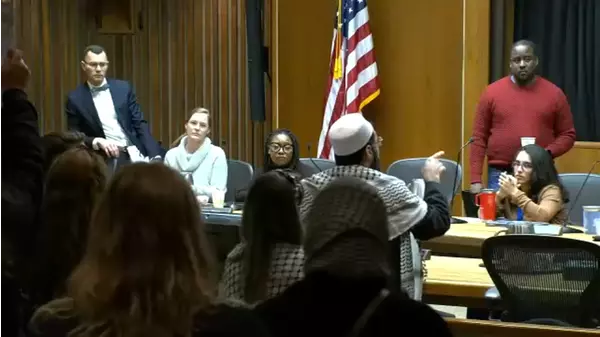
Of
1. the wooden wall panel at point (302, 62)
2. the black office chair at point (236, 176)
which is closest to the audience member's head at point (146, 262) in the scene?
the black office chair at point (236, 176)

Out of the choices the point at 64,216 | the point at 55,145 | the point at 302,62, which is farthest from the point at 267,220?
the point at 302,62

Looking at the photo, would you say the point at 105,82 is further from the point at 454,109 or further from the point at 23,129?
the point at 23,129

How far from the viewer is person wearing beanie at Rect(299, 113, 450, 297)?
307 cm

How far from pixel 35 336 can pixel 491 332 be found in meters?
1.60

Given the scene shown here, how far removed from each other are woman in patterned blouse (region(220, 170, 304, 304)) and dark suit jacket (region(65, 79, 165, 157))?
3.95 meters

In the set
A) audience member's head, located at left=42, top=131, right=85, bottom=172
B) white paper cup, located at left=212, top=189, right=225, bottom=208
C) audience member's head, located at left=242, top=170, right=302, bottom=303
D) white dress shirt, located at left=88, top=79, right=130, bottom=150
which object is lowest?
white paper cup, located at left=212, top=189, right=225, bottom=208

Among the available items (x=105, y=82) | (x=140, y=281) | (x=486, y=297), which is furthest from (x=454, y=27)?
(x=140, y=281)

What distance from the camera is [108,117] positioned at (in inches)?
→ 252

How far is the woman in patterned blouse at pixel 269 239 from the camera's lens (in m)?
2.39

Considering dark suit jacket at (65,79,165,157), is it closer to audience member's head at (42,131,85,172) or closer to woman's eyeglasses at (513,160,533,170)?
woman's eyeglasses at (513,160,533,170)

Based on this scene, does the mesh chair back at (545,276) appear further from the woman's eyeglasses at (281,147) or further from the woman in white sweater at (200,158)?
the woman in white sweater at (200,158)

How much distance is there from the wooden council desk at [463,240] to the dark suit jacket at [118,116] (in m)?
2.64

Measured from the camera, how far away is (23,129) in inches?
90.3

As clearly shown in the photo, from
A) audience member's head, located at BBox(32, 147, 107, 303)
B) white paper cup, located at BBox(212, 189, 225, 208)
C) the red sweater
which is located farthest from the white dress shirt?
audience member's head, located at BBox(32, 147, 107, 303)
